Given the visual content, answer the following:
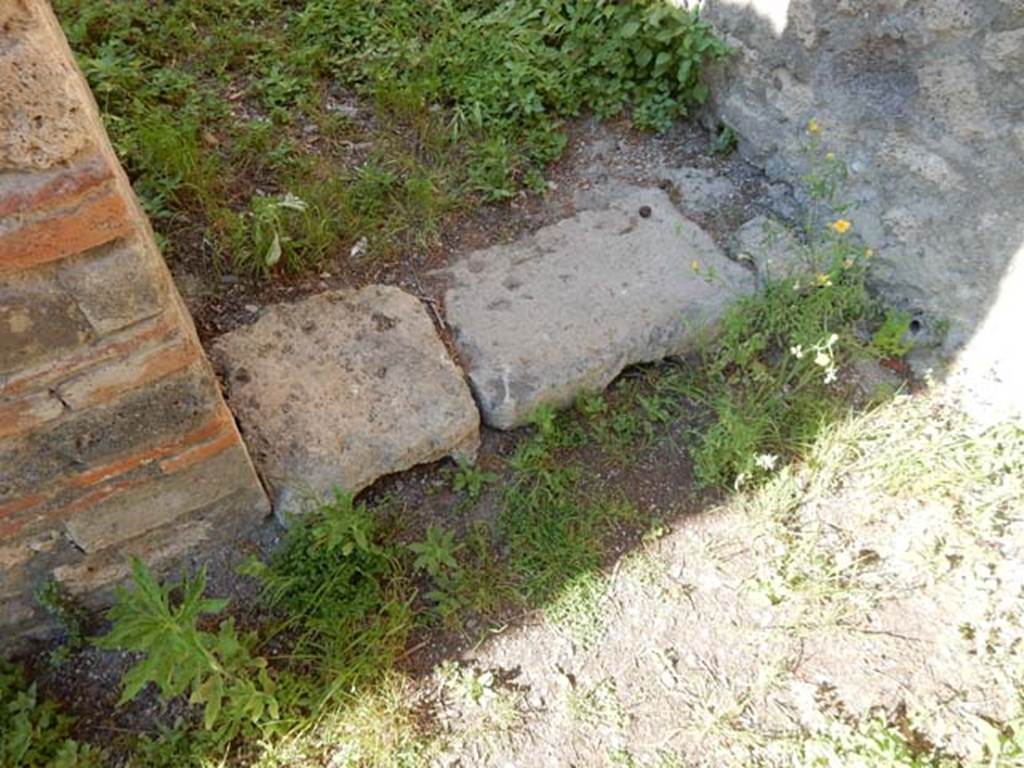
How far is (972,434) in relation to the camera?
95.6 inches

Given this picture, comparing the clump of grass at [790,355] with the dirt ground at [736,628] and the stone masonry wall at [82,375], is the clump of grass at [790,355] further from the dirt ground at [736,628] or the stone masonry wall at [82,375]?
the stone masonry wall at [82,375]

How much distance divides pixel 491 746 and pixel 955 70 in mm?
2214

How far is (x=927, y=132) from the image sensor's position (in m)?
2.46

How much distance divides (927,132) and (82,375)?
7.70 ft

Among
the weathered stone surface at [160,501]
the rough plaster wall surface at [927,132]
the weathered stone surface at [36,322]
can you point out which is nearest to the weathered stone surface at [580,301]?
the rough plaster wall surface at [927,132]

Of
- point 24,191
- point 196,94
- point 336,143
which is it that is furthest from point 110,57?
point 24,191

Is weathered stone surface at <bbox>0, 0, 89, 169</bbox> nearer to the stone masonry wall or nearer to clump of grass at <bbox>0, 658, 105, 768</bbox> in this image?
the stone masonry wall

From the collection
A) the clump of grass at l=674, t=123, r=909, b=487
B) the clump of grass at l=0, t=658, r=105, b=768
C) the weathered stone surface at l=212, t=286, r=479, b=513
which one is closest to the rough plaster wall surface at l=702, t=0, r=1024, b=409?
the clump of grass at l=674, t=123, r=909, b=487

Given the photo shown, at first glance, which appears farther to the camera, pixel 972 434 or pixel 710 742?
pixel 972 434

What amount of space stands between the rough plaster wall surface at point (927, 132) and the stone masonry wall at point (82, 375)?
6.69 ft

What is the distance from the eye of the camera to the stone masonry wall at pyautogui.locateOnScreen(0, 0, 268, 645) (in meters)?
1.39

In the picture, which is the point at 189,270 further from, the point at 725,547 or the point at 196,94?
the point at 725,547

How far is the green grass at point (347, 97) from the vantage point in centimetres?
281

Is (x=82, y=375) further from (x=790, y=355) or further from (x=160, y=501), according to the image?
(x=790, y=355)
